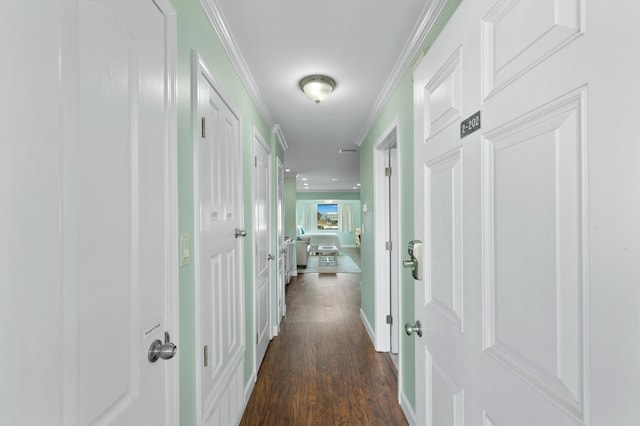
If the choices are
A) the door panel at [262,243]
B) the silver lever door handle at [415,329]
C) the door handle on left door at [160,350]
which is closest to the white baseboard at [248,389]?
the door panel at [262,243]

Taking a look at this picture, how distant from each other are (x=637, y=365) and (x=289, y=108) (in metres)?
2.83

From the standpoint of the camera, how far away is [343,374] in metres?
2.52

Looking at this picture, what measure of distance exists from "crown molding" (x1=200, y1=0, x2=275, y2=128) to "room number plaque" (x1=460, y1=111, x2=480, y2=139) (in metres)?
1.29

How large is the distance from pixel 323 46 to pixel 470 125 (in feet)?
4.40

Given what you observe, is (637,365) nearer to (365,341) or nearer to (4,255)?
(4,255)

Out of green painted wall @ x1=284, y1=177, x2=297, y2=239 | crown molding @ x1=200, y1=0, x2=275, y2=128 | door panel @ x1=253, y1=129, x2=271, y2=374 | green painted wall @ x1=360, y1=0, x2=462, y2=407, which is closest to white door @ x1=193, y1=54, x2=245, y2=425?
crown molding @ x1=200, y1=0, x2=275, y2=128

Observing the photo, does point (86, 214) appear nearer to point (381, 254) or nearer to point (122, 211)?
point (122, 211)

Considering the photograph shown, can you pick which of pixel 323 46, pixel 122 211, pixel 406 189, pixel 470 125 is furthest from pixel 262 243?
pixel 470 125

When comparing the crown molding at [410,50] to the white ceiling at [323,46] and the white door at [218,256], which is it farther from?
the white door at [218,256]

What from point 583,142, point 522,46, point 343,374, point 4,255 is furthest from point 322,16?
point 343,374

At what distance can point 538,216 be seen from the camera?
1.83 feet

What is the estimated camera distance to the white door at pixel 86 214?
48 centimetres

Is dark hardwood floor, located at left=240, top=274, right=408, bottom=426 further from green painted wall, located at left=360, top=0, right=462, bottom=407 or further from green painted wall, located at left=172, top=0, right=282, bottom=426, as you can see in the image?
green painted wall, located at left=172, top=0, right=282, bottom=426

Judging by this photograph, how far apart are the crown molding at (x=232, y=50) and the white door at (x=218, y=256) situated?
31 cm
